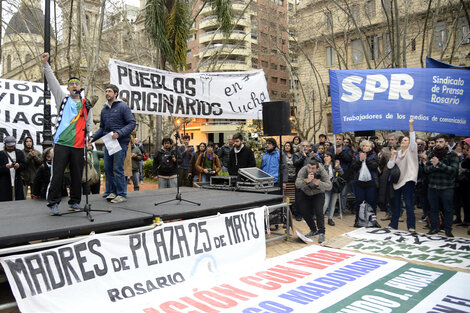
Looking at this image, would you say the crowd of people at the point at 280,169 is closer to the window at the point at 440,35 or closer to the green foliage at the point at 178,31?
the green foliage at the point at 178,31

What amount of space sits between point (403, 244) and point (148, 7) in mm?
8814

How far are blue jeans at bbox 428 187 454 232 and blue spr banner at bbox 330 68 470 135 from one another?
130cm

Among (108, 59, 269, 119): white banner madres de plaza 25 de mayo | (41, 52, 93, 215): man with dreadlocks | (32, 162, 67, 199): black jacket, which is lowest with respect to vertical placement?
(32, 162, 67, 199): black jacket

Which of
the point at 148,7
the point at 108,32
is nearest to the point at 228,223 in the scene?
the point at 148,7

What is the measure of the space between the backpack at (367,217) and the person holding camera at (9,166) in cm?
722

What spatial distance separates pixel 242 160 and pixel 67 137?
4.50m

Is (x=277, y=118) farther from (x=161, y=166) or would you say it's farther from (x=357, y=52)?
(x=357, y=52)

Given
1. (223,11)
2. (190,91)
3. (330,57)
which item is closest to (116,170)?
(190,91)

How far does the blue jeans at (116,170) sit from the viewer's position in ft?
19.1

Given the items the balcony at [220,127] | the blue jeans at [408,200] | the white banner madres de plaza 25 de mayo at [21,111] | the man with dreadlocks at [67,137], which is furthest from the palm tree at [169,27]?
the balcony at [220,127]

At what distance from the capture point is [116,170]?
19.1 feet

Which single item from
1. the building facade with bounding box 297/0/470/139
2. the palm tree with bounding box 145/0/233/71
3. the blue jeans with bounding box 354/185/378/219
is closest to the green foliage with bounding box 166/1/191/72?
the palm tree with bounding box 145/0/233/71

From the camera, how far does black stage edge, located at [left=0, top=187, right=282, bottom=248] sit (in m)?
4.00

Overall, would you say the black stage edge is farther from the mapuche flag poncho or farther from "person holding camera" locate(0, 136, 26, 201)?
"person holding camera" locate(0, 136, 26, 201)
